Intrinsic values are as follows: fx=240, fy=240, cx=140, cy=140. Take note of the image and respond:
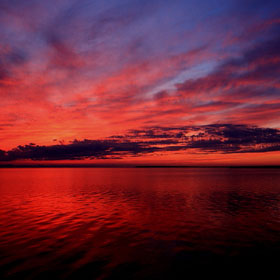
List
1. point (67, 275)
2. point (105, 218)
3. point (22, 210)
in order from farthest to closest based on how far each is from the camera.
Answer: point (22, 210)
point (105, 218)
point (67, 275)

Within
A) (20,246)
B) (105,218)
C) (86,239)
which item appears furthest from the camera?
(105,218)

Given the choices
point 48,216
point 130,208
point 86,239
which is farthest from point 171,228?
point 48,216

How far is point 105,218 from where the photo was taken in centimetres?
2730

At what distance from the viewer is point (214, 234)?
20.6 meters

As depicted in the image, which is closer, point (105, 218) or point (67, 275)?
point (67, 275)

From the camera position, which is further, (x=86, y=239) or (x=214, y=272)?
(x=86, y=239)

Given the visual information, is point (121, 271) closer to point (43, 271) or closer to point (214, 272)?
point (43, 271)

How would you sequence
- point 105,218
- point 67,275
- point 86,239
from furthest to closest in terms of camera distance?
point 105,218, point 86,239, point 67,275

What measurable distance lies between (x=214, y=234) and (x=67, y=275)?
42.3 feet

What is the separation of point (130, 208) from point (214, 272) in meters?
21.2

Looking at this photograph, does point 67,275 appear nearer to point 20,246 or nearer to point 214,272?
point 20,246

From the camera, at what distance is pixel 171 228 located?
22734 mm

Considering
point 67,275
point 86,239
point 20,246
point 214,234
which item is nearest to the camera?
point 67,275

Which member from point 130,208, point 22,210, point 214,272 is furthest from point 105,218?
point 214,272
